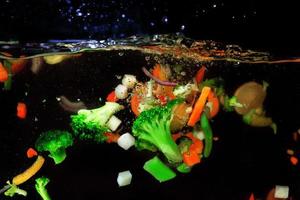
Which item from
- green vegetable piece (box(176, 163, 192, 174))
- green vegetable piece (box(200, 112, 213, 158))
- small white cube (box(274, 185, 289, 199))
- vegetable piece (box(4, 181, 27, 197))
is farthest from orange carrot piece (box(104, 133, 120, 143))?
small white cube (box(274, 185, 289, 199))

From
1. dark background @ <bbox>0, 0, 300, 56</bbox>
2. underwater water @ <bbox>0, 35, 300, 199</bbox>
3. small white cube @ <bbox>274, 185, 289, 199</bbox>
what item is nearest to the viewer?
dark background @ <bbox>0, 0, 300, 56</bbox>

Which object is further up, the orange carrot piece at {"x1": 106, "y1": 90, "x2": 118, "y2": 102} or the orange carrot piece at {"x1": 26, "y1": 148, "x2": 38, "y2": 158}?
the orange carrot piece at {"x1": 106, "y1": 90, "x2": 118, "y2": 102}

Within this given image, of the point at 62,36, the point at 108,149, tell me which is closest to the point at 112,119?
the point at 108,149

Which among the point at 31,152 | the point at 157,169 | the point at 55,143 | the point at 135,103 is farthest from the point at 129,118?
the point at 31,152

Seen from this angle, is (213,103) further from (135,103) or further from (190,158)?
(135,103)

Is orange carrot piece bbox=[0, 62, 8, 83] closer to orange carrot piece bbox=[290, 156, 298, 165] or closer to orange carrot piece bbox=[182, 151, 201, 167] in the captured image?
orange carrot piece bbox=[182, 151, 201, 167]

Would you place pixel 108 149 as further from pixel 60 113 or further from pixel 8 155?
pixel 8 155
